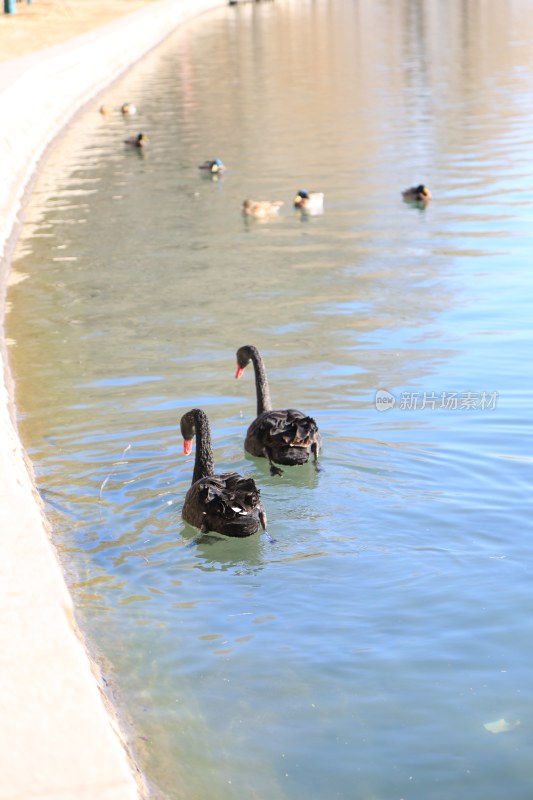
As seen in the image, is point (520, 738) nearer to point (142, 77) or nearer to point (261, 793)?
point (261, 793)

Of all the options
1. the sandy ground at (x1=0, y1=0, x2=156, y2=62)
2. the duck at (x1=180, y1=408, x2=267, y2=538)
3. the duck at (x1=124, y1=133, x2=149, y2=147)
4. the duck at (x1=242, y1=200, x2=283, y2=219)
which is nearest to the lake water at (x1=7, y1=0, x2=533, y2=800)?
the duck at (x1=180, y1=408, x2=267, y2=538)

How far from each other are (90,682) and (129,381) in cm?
683

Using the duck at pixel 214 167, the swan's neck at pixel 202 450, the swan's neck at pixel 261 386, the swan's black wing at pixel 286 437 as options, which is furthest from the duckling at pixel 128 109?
the swan's neck at pixel 202 450

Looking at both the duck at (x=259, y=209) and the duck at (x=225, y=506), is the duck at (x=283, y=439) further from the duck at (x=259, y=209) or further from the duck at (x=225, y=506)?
the duck at (x=259, y=209)

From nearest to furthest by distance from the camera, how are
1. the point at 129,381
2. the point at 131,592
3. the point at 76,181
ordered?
1. the point at 131,592
2. the point at 129,381
3. the point at 76,181

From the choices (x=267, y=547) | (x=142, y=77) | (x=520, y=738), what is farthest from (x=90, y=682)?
(x=142, y=77)

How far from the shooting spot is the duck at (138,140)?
26.9m

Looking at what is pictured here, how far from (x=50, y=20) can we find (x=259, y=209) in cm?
3690

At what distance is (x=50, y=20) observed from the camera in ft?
173

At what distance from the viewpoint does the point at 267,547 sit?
8.20 meters

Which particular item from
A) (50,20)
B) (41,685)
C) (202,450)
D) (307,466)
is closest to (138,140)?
(307,466)

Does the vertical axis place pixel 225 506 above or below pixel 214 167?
above

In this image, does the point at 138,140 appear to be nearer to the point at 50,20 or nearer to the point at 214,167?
the point at 214,167

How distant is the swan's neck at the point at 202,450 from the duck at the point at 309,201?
10642 mm
